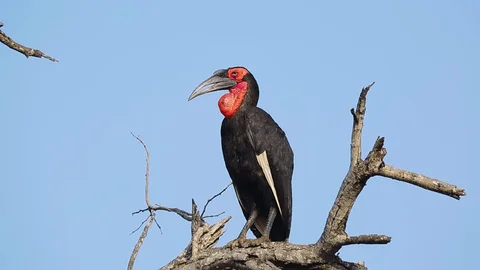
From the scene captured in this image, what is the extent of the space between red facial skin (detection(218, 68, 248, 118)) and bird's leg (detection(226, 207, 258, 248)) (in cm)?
105

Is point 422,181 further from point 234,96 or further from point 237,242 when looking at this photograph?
point 234,96

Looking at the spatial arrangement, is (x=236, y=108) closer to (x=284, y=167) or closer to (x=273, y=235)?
(x=284, y=167)

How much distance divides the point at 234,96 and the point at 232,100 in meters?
0.08

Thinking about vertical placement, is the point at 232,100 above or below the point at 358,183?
above

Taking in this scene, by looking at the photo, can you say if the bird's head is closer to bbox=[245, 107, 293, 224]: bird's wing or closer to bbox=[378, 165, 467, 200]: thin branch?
bbox=[245, 107, 293, 224]: bird's wing

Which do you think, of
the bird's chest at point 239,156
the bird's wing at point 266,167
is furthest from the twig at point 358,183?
the bird's chest at point 239,156

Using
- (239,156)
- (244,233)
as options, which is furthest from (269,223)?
(239,156)

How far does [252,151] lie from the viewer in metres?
7.58

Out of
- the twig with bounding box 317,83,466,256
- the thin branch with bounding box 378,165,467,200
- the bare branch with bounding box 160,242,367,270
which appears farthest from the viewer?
the bare branch with bounding box 160,242,367,270

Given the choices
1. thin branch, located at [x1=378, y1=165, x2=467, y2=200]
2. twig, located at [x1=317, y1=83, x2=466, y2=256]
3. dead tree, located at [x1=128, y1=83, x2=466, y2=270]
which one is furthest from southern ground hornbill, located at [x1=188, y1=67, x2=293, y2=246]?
thin branch, located at [x1=378, y1=165, x2=467, y2=200]

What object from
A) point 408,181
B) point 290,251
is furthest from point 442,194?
point 290,251

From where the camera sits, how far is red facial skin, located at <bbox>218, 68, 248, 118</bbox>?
792 centimetres

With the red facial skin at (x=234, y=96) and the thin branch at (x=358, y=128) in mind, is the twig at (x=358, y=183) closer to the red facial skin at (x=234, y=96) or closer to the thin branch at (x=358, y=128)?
the thin branch at (x=358, y=128)

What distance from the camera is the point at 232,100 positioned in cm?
800
